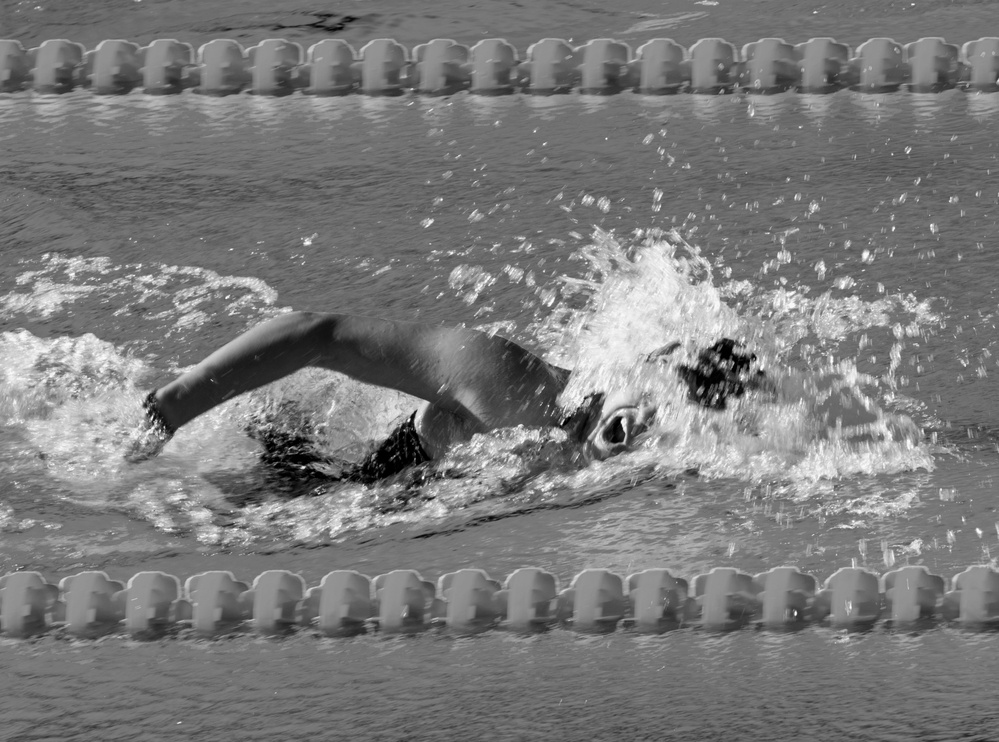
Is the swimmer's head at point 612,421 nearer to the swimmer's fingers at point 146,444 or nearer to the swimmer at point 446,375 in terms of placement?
the swimmer at point 446,375

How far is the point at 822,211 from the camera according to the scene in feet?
11.8

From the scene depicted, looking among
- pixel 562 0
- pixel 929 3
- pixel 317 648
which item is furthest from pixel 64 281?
pixel 929 3

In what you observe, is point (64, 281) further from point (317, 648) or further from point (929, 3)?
point (929, 3)

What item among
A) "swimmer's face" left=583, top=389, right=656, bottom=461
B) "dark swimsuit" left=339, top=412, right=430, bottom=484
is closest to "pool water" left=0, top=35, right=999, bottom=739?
"dark swimsuit" left=339, top=412, right=430, bottom=484

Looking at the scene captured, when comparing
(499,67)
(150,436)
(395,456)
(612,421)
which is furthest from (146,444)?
(499,67)

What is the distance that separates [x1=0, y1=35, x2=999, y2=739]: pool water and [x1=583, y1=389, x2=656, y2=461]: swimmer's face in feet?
0.44

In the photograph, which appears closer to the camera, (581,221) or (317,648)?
(317,648)

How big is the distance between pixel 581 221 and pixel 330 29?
1596 mm

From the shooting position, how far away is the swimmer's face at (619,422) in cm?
249

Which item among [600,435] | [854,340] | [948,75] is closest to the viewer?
[600,435]

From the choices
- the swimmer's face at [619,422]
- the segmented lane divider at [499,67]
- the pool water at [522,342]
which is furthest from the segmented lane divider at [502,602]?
the segmented lane divider at [499,67]

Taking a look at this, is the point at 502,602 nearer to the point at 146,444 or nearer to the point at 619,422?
the point at 619,422

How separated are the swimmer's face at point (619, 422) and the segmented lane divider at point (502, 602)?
9.1 inches

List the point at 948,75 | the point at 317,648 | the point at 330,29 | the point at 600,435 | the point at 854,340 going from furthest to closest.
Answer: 1. the point at 330,29
2. the point at 948,75
3. the point at 854,340
4. the point at 600,435
5. the point at 317,648
